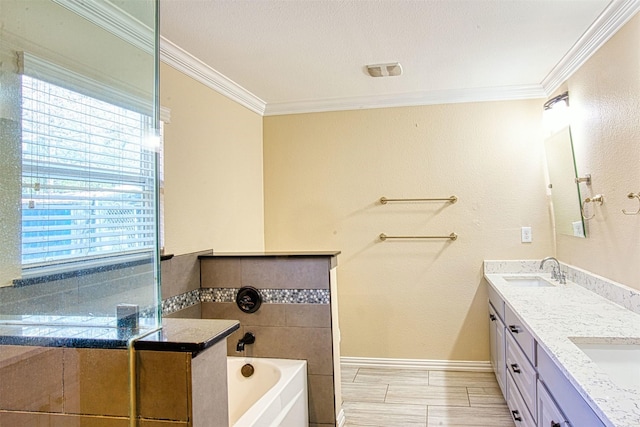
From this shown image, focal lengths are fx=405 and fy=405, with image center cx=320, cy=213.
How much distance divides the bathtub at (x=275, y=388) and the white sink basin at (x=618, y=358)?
1383mm

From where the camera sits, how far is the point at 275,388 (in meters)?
2.10

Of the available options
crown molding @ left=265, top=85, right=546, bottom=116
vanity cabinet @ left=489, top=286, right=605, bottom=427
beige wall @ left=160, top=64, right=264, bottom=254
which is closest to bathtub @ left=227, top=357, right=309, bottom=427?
beige wall @ left=160, top=64, right=264, bottom=254

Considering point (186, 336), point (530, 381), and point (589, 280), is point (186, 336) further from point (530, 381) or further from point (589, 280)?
point (589, 280)

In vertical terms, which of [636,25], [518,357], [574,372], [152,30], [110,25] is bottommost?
[518,357]

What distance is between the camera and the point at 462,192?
342cm

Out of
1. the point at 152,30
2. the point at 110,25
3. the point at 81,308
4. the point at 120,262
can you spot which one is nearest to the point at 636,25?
the point at 152,30

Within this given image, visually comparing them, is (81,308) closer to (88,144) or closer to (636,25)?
(88,144)

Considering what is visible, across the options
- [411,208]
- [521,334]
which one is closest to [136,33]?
[521,334]

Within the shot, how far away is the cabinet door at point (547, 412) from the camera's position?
1.42m

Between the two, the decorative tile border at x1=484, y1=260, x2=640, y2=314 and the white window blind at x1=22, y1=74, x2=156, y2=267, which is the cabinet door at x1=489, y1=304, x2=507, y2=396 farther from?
the white window blind at x1=22, y1=74, x2=156, y2=267

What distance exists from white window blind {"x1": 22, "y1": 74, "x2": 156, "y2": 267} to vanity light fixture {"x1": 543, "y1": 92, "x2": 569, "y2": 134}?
278cm

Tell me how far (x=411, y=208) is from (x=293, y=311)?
59.9 inches

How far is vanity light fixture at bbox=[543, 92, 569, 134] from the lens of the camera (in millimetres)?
2836

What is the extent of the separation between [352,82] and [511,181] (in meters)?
1.55
